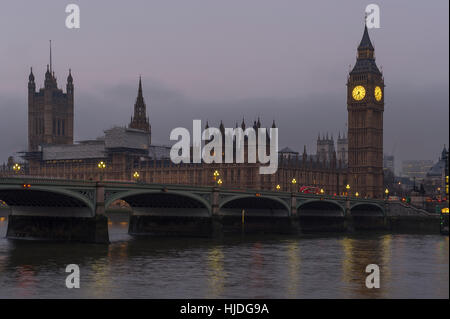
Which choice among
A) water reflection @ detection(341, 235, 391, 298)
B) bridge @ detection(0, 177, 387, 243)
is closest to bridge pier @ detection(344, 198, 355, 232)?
bridge @ detection(0, 177, 387, 243)

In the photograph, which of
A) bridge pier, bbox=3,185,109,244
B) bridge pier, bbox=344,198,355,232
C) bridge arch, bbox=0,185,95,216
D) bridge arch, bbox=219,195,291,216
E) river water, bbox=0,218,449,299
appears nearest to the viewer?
river water, bbox=0,218,449,299

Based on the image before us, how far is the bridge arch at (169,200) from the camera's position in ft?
297

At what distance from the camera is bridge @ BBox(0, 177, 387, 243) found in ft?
260

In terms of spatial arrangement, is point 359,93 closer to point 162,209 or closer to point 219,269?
point 162,209

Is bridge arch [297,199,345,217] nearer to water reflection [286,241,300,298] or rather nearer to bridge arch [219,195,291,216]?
bridge arch [219,195,291,216]

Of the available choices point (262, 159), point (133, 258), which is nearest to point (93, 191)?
point (133, 258)

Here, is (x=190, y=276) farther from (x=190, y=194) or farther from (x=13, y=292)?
(x=190, y=194)

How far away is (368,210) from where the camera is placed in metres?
146

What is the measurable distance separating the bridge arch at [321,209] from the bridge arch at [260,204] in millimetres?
8533

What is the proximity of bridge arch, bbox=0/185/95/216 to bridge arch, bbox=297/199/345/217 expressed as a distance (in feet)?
168

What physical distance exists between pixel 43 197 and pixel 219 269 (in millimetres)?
27968

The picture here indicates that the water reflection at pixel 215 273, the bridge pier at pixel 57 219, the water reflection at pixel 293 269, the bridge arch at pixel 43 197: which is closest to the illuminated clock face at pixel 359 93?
the water reflection at pixel 293 269

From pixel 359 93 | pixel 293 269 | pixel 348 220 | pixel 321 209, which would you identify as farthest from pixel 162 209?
pixel 359 93
